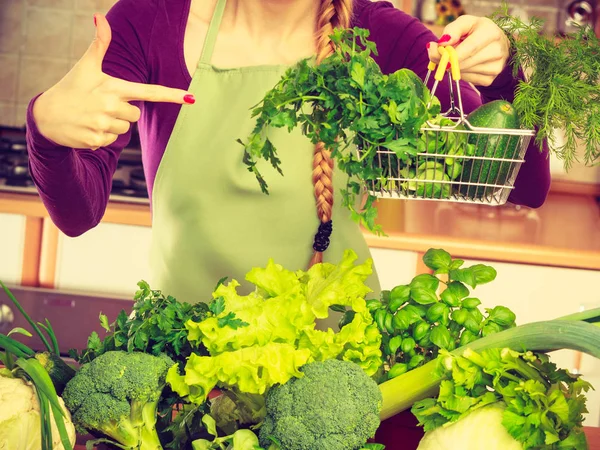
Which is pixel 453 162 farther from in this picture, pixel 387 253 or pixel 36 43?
pixel 36 43

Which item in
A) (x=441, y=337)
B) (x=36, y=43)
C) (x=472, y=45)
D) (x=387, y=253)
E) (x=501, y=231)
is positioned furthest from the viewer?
(x=36, y=43)

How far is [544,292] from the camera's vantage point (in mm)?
2389

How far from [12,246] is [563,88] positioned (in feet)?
6.52

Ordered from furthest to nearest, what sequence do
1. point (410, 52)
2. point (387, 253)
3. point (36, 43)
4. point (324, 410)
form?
point (36, 43), point (387, 253), point (410, 52), point (324, 410)

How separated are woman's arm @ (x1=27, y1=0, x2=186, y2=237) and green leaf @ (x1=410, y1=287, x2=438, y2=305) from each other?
1.28 ft

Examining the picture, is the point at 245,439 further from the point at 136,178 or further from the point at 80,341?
the point at 136,178

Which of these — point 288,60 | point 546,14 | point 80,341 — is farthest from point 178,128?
point 546,14

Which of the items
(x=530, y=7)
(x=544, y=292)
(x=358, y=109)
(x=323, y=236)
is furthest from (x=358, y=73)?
(x=530, y=7)

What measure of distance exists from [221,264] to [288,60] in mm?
415

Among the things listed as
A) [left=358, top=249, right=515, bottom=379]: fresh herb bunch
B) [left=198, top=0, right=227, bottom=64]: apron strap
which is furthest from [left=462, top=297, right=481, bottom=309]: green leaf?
[left=198, top=0, right=227, bottom=64]: apron strap

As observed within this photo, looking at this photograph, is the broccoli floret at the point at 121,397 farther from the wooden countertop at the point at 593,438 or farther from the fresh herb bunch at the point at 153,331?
the wooden countertop at the point at 593,438

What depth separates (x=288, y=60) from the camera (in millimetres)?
1473

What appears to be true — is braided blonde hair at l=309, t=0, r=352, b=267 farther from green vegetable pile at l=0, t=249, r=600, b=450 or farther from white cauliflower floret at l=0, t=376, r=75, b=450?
white cauliflower floret at l=0, t=376, r=75, b=450

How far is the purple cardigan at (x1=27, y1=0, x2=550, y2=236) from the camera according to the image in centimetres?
131
